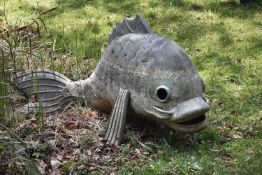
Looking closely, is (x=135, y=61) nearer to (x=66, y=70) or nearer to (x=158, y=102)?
(x=158, y=102)

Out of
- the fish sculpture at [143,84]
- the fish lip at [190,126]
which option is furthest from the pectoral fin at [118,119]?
the fish lip at [190,126]

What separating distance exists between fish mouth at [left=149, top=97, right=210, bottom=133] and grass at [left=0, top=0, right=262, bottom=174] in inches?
9.0

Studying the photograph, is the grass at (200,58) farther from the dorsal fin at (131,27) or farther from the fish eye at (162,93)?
the dorsal fin at (131,27)

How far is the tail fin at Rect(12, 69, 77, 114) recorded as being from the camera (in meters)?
5.63

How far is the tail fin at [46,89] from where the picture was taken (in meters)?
5.63

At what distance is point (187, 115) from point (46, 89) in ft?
5.86

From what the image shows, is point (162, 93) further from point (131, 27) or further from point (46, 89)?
point (46, 89)

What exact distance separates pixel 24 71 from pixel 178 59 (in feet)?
6.10

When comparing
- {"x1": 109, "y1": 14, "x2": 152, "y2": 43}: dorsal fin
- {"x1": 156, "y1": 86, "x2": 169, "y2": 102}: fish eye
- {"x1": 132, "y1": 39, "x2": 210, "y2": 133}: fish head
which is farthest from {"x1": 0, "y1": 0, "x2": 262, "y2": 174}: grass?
{"x1": 109, "y1": 14, "x2": 152, "y2": 43}: dorsal fin

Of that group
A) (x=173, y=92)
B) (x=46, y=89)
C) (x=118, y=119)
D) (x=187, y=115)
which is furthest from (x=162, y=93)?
(x=46, y=89)

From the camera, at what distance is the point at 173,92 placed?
15.6 ft

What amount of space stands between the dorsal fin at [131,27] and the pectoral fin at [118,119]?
Result: 668 millimetres

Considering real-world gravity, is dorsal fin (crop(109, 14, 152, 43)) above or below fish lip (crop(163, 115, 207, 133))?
above

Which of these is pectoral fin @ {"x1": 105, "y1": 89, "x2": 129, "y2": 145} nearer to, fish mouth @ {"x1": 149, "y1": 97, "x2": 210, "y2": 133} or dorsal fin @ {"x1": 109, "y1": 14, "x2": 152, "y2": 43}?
fish mouth @ {"x1": 149, "y1": 97, "x2": 210, "y2": 133}
